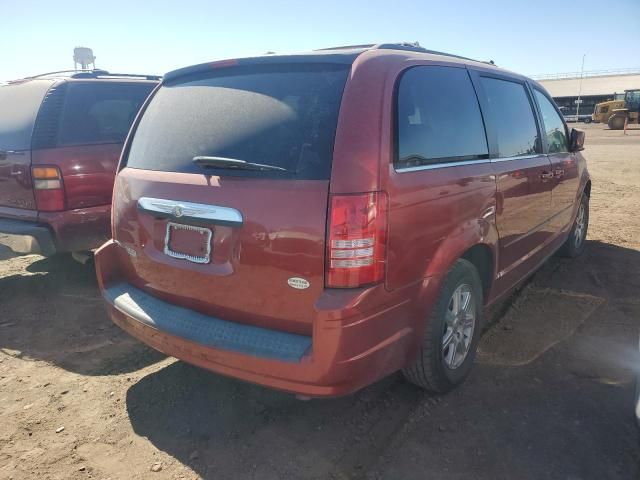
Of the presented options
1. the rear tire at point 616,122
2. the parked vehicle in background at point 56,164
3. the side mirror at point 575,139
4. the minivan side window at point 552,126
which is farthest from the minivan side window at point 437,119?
the rear tire at point 616,122

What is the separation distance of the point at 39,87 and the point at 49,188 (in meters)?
1.09

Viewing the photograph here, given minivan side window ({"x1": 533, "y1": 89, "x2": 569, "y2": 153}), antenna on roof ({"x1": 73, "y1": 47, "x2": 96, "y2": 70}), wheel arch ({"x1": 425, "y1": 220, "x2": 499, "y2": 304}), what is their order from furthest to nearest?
1. antenna on roof ({"x1": 73, "y1": 47, "x2": 96, "y2": 70})
2. minivan side window ({"x1": 533, "y1": 89, "x2": 569, "y2": 153})
3. wheel arch ({"x1": 425, "y1": 220, "x2": 499, "y2": 304})

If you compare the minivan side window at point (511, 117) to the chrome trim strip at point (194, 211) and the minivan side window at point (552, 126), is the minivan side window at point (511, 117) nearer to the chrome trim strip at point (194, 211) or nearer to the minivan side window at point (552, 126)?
the minivan side window at point (552, 126)

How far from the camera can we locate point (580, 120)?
180 feet

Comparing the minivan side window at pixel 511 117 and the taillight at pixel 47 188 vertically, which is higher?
the minivan side window at pixel 511 117

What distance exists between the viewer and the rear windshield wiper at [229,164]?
224 centimetres

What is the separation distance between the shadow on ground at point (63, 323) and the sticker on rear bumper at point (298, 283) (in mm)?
1704

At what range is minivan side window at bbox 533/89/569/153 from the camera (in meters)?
4.29

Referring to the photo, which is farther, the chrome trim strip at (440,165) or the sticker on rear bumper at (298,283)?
the chrome trim strip at (440,165)

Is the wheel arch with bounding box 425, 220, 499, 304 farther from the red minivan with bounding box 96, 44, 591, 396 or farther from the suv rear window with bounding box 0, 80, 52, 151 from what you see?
the suv rear window with bounding box 0, 80, 52, 151

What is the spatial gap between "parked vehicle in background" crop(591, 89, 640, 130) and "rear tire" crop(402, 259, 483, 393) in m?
36.9

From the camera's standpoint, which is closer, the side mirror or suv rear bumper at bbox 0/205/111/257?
suv rear bumper at bbox 0/205/111/257

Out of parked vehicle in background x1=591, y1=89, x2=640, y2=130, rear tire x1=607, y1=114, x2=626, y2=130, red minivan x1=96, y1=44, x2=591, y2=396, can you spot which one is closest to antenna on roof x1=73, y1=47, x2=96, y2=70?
red minivan x1=96, y1=44, x2=591, y2=396

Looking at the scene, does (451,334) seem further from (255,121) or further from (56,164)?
(56,164)
